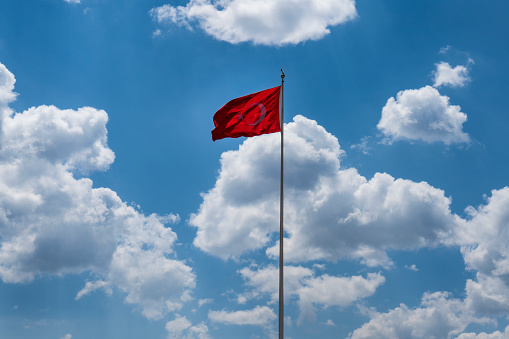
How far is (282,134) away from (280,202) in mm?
6145

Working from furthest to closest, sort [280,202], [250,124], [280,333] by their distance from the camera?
1. [250,124]
2. [280,202]
3. [280,333]

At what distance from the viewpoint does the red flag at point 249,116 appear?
5188cm

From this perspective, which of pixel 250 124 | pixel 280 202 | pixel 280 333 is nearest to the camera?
pixel 280 333

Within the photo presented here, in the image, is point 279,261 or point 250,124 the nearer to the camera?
point 279,261

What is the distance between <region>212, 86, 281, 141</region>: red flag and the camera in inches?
2042

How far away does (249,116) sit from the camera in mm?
52188

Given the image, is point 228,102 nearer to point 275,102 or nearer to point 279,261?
point 275,102

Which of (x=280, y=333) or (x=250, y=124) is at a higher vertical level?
(x=250, y=124)

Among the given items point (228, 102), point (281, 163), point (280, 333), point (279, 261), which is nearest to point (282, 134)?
point (281, 163)

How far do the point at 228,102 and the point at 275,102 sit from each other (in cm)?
416

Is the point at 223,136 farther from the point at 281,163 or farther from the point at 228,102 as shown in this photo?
the point at 281,163

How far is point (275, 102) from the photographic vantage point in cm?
5228

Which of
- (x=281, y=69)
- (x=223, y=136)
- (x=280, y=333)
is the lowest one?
(x=280, y=333)

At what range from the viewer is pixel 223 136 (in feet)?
174
